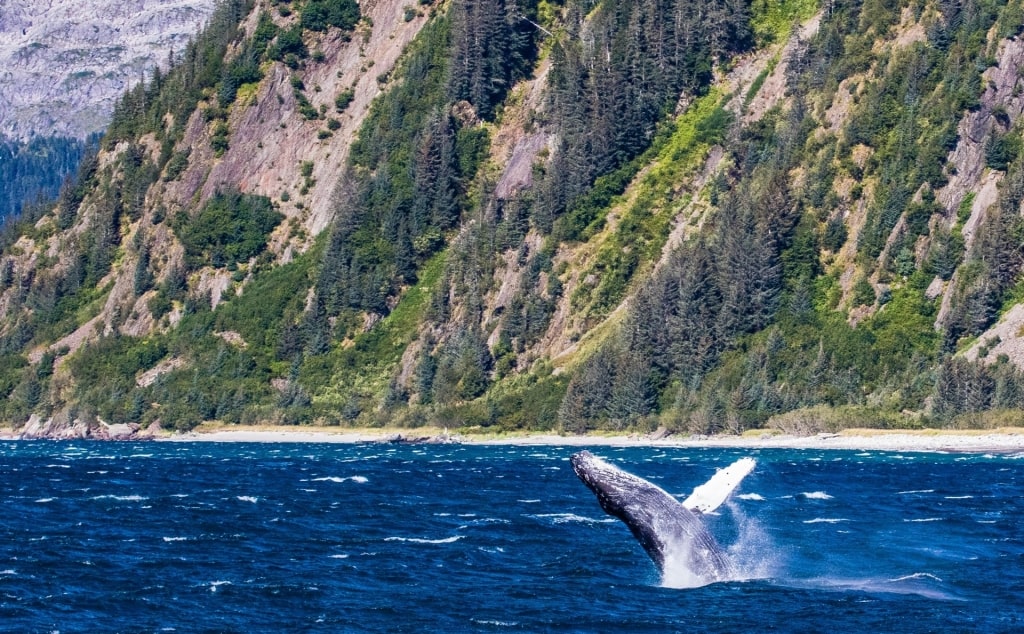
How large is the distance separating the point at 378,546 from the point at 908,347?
343ft

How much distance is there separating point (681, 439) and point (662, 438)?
2.29 metres

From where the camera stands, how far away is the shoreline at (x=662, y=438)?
139312 millimetres

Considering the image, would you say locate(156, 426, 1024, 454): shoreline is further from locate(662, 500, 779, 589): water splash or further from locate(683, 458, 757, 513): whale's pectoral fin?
locate(683, 458, 757, 513): whale's pectoral fin

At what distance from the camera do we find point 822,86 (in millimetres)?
183625

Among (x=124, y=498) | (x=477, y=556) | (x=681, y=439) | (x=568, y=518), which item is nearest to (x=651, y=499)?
(x=477, y=556)

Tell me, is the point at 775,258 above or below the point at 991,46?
below

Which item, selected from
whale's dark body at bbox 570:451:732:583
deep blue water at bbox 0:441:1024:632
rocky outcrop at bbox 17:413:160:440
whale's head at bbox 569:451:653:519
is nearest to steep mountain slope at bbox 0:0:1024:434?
rocky outcrop at bbox 17:413:160:440

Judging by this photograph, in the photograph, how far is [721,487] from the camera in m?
38.0

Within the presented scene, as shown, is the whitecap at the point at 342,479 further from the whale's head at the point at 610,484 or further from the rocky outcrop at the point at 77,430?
the rocky outcrop at the point at 77,430

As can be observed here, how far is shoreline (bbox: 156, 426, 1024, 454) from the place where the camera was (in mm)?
139250

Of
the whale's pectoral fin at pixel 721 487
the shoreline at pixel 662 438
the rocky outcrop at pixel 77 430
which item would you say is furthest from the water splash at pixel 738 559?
the rocky outcrop at pixel 77 430

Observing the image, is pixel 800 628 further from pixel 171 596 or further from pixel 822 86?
pixel 822 86

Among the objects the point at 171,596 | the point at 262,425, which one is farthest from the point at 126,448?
the point at 171,596

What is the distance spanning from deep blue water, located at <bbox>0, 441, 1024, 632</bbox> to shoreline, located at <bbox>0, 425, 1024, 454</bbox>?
39.9 metres
